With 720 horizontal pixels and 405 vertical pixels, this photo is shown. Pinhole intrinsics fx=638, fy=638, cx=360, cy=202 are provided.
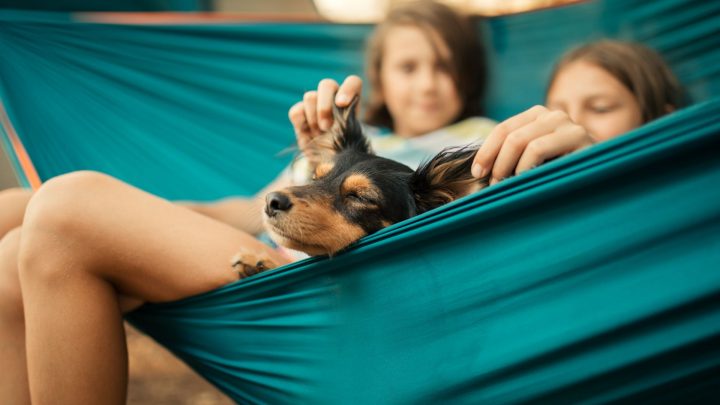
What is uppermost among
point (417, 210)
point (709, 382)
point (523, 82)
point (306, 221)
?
point (523, 82)

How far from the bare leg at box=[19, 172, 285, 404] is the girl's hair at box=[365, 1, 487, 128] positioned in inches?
44.3

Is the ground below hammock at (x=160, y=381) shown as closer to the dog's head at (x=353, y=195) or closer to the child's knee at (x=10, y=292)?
the child's knee at (x=10, y=292)

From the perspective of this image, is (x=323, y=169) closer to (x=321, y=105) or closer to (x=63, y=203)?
(x=321, y=105)

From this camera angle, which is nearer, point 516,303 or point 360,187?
point 516,303

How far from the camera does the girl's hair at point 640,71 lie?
5.98 ft

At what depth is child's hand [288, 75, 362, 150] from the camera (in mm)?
1418

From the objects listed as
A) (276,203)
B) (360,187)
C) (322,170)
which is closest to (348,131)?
(322,170)

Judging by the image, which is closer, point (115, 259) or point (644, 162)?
point (644, 162)

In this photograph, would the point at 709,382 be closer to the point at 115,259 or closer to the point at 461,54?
the point at 115,259

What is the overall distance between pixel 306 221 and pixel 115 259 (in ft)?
1.18

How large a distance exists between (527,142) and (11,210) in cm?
131

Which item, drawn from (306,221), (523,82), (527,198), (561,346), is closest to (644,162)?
(527,198)

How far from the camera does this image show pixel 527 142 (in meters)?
1.01

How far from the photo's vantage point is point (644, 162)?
2.63 ft
